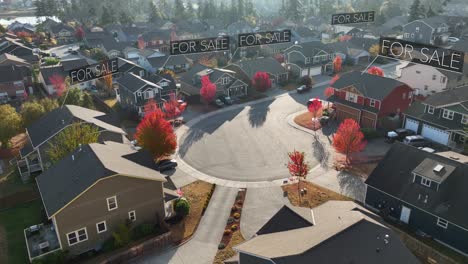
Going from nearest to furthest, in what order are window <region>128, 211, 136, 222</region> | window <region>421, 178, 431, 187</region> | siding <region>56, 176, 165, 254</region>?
siding <region>56, 176, 165, 254</region> < window <region>421, 178, 431, 187</region> < window <region>128, 211, 136, 222</region>

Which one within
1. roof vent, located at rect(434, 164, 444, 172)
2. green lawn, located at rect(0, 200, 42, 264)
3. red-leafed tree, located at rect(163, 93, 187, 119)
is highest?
roof vent, located at rect(434, 164, 444, 172)

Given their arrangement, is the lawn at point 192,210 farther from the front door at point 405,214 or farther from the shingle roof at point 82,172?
the front door at point 405,214

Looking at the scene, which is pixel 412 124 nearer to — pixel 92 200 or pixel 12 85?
pixel 92 200

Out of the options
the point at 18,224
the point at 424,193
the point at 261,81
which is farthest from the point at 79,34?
the point at 424,193

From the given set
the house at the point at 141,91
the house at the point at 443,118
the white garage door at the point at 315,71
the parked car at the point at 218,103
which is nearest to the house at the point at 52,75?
the house at the point at 141,91

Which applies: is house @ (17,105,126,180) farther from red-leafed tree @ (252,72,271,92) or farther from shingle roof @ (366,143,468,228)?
red-leafed tree @ (252,72,271,92)

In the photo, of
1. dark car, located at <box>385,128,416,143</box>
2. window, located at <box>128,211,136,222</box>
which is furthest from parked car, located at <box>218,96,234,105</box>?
window, located at <box>128,211,136,222</box>

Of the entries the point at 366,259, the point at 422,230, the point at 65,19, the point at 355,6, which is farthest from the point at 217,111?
the point at 355,6
